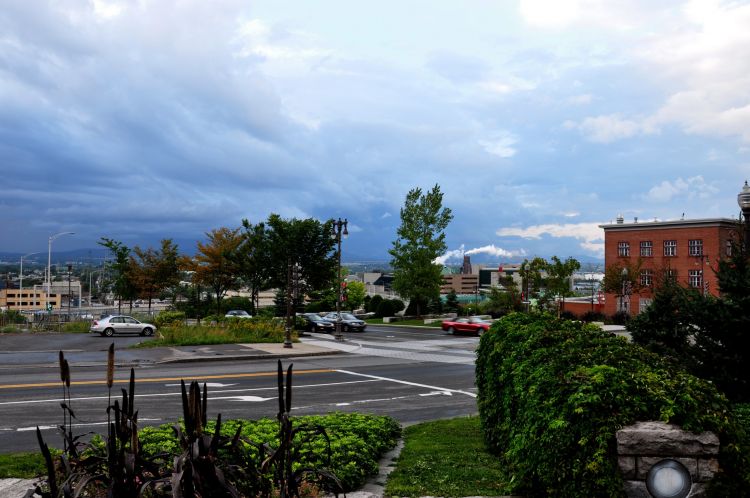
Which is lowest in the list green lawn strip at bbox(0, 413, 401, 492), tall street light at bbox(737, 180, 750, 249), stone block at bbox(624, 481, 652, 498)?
green lawn strip at bbox(0, 413, 401, 492)

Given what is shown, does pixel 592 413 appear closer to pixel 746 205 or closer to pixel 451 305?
pixel 746 205

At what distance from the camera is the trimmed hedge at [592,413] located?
16.1ft

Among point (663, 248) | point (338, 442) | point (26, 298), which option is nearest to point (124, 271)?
point (338, 442)

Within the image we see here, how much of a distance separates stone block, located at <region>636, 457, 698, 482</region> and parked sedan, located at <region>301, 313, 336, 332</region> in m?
38.6

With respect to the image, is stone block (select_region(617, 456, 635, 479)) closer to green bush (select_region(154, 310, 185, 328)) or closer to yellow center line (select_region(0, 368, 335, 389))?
yellow center line (select_region(0, 368, 335, 389))

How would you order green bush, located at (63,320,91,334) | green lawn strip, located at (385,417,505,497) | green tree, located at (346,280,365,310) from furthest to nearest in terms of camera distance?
green tree, located at (346,280,365,310)
green bush, located at (63,320,91,334)
green lawn strip, located at (385,417,505,497)

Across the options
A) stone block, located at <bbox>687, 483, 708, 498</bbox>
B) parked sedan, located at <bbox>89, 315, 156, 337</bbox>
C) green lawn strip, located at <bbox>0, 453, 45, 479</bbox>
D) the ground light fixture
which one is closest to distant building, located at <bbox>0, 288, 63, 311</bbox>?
parked sedan, located at <bbox>89, 315, 156, 337</bbox>

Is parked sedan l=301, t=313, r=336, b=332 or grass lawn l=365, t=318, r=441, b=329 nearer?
parked sedan l=301, t=313, r=336, b=332

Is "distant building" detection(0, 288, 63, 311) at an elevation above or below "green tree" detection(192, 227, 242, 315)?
below

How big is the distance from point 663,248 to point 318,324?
1795 inches

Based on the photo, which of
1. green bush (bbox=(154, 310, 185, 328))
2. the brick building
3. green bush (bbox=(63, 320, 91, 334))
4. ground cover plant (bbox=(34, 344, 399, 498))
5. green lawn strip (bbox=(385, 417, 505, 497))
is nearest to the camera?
ground cover plant (bbox=(34, 344, 399, 498))

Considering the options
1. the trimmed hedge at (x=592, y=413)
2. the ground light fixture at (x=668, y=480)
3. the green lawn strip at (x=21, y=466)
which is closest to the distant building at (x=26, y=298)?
the green lawn strip at (x=21, y=466)

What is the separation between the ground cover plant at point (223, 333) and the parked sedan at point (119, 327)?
1.02 meters

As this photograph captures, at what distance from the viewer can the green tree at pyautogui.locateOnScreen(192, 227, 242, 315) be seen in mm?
45844
